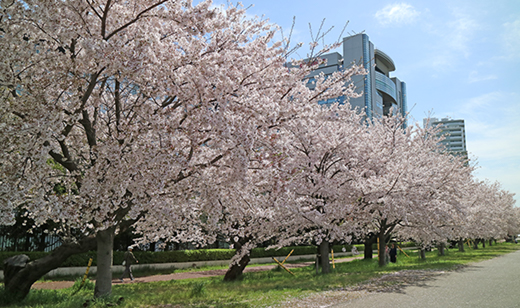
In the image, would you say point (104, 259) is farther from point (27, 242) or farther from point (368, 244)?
point (368, 244)

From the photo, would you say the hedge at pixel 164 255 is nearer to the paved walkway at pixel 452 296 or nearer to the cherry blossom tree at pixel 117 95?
the paved walkway at pixel 452 296

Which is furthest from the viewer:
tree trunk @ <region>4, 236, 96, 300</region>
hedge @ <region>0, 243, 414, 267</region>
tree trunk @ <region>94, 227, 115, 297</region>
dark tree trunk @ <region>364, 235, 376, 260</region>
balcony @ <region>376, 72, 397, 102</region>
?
balcony @ <region>376, 72, 397, 102</region>

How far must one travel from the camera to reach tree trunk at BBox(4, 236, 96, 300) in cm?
883

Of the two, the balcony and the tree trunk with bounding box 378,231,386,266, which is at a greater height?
the balcony

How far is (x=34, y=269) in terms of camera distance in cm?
903

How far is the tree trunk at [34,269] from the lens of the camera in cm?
883

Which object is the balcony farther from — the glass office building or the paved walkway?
the paved walkway

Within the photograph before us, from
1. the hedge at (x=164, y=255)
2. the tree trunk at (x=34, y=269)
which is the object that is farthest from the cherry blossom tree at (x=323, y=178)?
the tree trunk at (x=34, y=269)

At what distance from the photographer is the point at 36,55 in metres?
7.02

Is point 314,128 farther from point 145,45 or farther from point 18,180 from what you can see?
point 18,180

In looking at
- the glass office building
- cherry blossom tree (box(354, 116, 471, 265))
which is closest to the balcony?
the glass office building

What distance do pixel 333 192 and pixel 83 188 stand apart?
368 inches

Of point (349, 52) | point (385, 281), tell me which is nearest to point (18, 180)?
point (385, 281)

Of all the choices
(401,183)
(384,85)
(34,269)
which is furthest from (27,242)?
(384,85)
